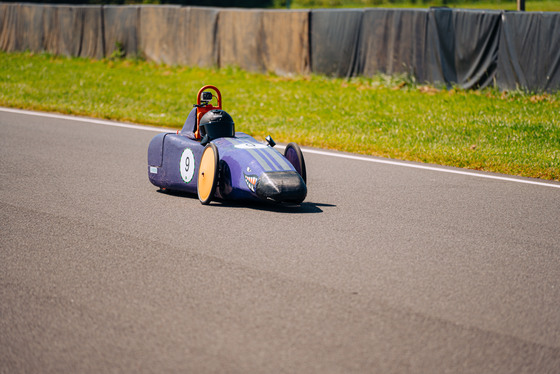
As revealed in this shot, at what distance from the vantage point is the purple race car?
266 inches

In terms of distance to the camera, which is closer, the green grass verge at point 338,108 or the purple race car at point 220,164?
the purple race car at point 220,164

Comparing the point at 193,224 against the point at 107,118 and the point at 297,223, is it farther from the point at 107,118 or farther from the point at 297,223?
the point at 107,118

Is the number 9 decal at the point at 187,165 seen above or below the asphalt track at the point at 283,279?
above

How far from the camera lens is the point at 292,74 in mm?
18781

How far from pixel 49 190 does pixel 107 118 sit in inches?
242

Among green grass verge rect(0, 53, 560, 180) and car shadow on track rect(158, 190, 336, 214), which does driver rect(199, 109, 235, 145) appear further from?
green grass verge rect(0, 53, 560, 180)

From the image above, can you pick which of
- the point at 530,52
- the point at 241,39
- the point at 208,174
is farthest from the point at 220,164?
the point at 241,39

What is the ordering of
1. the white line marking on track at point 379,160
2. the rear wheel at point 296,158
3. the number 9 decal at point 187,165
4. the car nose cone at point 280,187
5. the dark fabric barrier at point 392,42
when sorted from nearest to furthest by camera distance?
1. the car nose cone at point 280,187
2. the rear wheel at point 296,158
3. the number 9 decal at point 187,165
4. the white line marking on track at point 379,160
5. the dark fabric barrier at point 392,42

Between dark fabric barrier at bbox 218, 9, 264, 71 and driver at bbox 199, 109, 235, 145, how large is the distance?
12.1 meters

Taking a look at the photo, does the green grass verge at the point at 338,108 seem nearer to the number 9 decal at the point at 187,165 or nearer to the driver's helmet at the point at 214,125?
the driver's helmet at the point at 214,125

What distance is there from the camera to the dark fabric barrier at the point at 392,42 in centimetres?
1620

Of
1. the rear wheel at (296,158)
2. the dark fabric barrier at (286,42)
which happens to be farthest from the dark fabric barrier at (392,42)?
the rear wheel at (296,158)

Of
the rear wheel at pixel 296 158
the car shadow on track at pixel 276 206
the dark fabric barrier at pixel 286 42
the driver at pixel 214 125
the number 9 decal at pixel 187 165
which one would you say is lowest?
the car shadow on track at pixel 276 206

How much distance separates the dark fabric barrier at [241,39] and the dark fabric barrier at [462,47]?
526 cm
